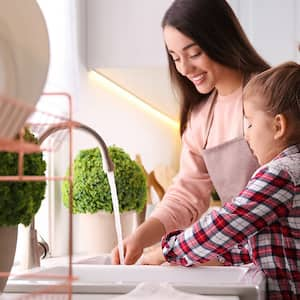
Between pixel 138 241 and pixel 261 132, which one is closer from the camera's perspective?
pixel 261 132

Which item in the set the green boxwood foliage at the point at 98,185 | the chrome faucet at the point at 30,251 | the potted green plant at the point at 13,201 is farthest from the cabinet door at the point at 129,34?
the potted green plant at the point at 13,201

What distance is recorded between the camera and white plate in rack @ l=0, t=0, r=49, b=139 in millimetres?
958

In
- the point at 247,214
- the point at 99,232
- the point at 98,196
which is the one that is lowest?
the point at 99,232

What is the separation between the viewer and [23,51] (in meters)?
0.99

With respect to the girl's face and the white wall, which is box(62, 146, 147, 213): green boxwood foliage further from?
the girl's face

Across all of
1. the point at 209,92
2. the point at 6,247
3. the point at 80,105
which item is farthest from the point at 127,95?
the point at 6,247

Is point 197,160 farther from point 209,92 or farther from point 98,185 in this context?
point 98,185

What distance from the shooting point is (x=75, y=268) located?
5.61ft

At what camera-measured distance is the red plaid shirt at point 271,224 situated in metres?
1.52

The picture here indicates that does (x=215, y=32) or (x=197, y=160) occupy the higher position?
(x=215, y=32)

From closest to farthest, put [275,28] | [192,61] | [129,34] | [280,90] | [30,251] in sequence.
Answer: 1. [280,90]
2. [30,251]
3. [192,61]
4. [129,34]
5. [275,28]

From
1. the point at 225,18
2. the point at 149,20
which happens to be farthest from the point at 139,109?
the point at 225,18

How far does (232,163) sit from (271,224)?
1.96 ft

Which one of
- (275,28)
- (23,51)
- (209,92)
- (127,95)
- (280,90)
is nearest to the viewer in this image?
(23,51)
